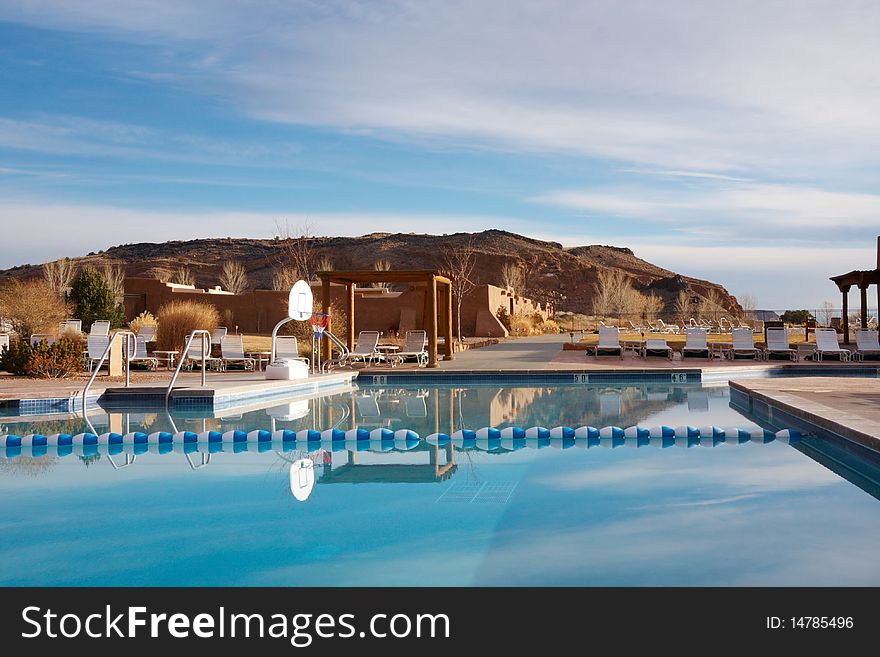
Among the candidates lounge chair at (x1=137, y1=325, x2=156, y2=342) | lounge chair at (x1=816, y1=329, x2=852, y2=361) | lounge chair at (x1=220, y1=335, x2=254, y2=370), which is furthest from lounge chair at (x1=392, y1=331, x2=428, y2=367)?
lounge chair at (x1=816, y1=329, x2=852, y2=361)

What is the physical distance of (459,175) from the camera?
35125 mm

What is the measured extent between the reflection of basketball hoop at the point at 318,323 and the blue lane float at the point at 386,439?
549 cm

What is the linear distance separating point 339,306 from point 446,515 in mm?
19999

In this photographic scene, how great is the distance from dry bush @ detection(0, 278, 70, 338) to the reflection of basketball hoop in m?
7.32

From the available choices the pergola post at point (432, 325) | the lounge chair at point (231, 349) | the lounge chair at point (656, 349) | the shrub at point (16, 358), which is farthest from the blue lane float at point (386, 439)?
the lounge chair at point (656, 349)

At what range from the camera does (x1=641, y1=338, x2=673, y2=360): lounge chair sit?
16312 millimetres

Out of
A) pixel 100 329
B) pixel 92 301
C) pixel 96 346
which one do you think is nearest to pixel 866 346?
pixel 96 346

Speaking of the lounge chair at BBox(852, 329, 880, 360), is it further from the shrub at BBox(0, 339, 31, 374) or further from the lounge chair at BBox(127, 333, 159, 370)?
the shrub at BBox(0, 339, 31, 374)

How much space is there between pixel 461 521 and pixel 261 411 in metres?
5.67

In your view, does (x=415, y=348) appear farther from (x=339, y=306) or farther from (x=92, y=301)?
(x=92, y=301)

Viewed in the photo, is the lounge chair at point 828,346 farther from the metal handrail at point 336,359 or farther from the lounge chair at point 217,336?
the lounge chair at point 217,336
